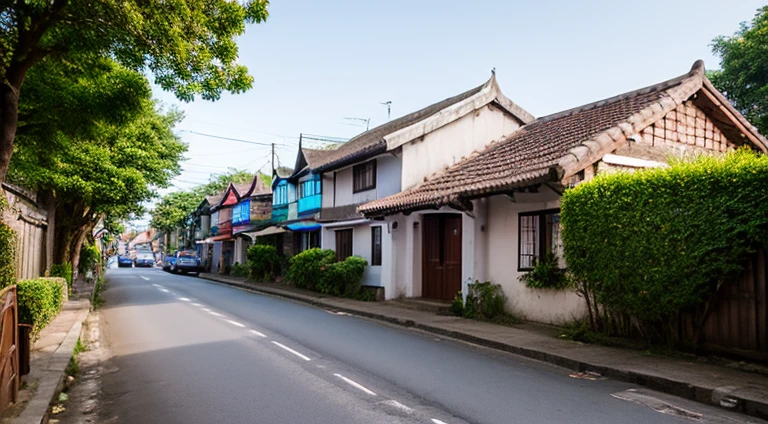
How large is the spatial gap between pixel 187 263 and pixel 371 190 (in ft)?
88.7

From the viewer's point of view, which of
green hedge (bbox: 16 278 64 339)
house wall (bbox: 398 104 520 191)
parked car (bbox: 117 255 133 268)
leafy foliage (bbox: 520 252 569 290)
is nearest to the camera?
green hedge (bbox: 16 278 64 339)

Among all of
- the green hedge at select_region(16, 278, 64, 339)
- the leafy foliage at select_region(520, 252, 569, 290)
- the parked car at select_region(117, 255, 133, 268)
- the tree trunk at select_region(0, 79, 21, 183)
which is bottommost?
the parked car at select_region(117, 255, 133, 268)

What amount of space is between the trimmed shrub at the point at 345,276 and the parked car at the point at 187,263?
83.8ft

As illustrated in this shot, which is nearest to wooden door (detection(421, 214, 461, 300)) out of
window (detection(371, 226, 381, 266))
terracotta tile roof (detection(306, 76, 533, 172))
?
window (detection(371, 226, 381, 266))

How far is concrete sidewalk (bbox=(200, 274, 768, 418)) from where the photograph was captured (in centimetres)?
652

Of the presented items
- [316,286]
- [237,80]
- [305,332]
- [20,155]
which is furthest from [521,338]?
[316,286]

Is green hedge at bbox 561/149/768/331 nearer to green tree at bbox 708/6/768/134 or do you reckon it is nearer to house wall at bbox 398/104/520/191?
house wall at bbox 398/104/520/191

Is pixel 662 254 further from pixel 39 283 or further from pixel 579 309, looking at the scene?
pixel 39 283

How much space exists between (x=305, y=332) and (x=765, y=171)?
8581 millimetres

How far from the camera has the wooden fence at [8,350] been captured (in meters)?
5.17

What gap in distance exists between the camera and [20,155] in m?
12.5

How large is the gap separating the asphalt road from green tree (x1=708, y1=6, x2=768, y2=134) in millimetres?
18218

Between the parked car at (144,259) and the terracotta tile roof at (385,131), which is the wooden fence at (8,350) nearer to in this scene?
the terracotta tile roof at (385,131)

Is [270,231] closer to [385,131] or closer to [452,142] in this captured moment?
[385,131]
